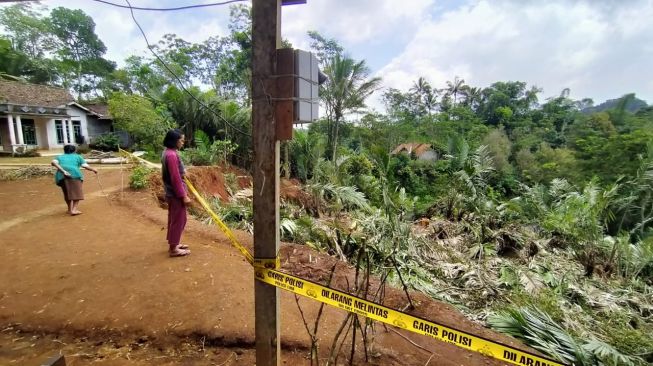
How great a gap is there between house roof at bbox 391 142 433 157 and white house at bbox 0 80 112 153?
21.9 meters

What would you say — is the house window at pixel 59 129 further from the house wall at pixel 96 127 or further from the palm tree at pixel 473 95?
the palm tree at pixel 473 95

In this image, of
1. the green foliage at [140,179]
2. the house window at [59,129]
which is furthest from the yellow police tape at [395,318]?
the house window at [59,129]

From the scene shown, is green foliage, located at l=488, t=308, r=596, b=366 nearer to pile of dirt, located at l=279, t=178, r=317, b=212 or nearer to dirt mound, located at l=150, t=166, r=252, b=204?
pile of dirt, located at l=279, t=178, r=317, b=212

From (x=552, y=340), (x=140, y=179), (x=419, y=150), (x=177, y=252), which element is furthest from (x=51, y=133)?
(x=419, y=150)

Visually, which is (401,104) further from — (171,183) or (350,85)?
(171,183)

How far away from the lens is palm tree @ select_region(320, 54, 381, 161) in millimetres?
15070

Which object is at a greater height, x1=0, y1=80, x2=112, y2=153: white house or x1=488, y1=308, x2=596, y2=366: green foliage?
x1=0, y1=80, x2=112, y2=153: white house

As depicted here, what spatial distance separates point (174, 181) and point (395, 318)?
3.08 metres

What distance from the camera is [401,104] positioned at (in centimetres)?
3506

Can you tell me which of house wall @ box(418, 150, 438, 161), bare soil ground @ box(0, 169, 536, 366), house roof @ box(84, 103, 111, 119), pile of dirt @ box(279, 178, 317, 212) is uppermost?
house roof @ box(84, 103, 111, 119)

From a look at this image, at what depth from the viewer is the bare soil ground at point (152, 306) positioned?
2734 millimetres

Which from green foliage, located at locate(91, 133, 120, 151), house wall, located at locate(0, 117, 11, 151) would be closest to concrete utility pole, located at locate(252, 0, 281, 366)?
green foliage, located at locate(91, 133, 120, 151)

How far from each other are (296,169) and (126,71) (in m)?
21.0

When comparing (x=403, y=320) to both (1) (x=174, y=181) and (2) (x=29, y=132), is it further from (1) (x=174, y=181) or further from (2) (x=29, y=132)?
(2) (x=29, y=132)
